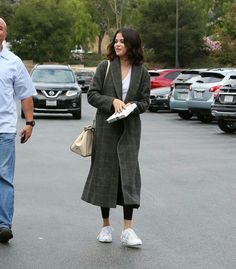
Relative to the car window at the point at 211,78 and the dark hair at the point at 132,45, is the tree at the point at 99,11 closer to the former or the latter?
the car window at the point at 211,78

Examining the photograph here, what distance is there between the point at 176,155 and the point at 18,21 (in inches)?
2342

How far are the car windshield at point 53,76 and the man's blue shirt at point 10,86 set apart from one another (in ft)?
63.0

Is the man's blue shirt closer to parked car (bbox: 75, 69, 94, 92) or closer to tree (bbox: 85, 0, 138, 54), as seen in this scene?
parked car (bbox: 75, 69, 94, 92)

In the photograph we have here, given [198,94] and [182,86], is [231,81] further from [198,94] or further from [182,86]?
[182,86]

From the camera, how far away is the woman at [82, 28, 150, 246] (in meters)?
7.05

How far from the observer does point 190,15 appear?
69.3 meters

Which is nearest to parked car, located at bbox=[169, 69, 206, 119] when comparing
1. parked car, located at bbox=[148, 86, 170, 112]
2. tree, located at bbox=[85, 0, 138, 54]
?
parked car, located at bbox=[148, 86, 170, 112]

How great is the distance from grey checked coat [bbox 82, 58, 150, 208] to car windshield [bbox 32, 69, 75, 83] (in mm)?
19404

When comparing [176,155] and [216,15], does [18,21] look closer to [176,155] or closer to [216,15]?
[216,15]

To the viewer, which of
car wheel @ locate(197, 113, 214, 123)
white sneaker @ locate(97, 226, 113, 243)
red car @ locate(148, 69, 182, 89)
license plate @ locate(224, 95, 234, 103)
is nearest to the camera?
white sneaker @ locate(97, 226, 113, 243)

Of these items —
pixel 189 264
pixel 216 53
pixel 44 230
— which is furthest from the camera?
pixel 216 53

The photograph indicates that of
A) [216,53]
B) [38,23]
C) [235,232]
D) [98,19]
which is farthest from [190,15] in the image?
[235,232]

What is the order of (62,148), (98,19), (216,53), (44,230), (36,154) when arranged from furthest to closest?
(98,19)
(216,53)
(62,148)
(36,154)
(44,230)

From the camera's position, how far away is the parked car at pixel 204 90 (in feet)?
79.1
